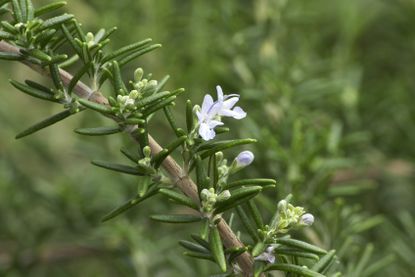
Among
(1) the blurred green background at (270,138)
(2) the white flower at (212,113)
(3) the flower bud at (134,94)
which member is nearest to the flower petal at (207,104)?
(2) the white flower at (212,113)

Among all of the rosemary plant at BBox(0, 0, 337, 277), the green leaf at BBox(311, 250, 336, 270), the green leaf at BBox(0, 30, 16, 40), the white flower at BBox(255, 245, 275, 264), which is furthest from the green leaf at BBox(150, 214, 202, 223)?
the green leaf at BBox(0, 30, 16, 40)

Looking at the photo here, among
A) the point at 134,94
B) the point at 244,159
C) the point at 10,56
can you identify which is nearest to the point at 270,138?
the point at 244,159

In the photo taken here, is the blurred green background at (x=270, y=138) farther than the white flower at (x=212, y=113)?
Yes

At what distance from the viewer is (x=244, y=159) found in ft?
3.42

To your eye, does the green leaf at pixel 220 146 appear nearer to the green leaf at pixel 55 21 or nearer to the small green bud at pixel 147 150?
the small green bud at pixel 147 150

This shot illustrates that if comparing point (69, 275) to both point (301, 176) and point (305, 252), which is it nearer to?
point (301, 176)

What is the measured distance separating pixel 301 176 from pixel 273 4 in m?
0.81

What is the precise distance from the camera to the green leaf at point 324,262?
41.9 inches

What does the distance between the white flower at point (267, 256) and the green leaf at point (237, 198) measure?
0.09 m

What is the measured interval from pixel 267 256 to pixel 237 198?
10 centimetres

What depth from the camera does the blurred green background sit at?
164cm

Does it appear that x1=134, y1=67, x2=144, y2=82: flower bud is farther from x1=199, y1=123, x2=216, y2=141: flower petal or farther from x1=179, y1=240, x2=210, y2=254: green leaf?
x1=179, y1=240, x2=210, y2=254: green leaf

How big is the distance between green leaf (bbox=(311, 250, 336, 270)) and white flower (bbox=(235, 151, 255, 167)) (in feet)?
0.64

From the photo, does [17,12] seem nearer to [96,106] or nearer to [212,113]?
[96,106]
